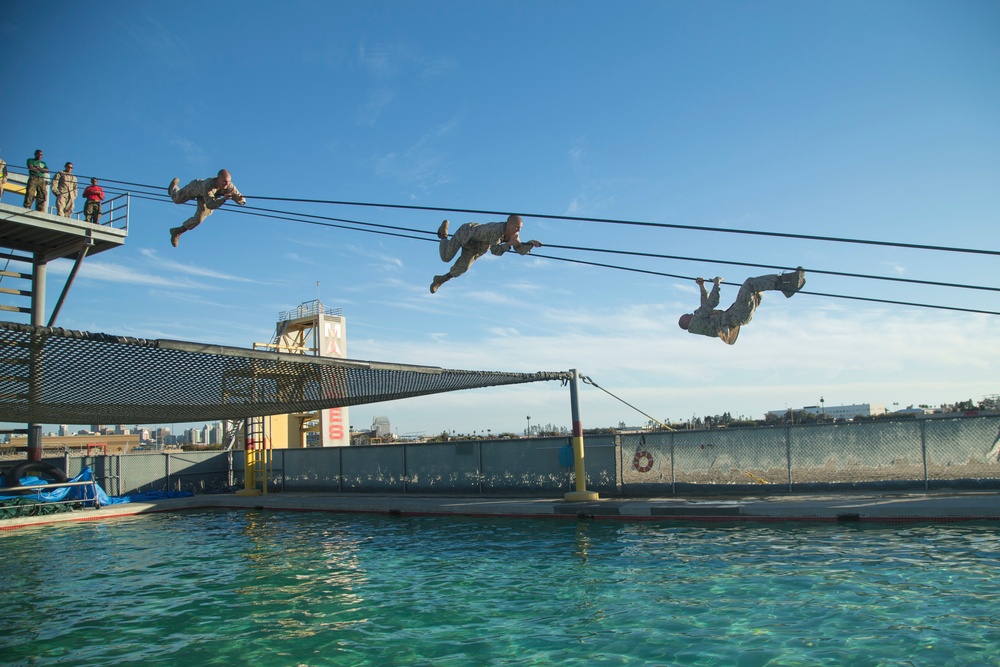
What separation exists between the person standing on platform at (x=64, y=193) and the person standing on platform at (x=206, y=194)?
11.1m

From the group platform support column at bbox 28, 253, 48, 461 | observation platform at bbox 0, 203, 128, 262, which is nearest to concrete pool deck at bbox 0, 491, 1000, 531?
platform support column at bbox 28, 253, 48, 461

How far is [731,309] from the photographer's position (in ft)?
29.5

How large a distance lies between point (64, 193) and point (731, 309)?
54.3ft

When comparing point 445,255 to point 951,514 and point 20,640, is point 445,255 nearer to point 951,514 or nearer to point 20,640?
point 20,640

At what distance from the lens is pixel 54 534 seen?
46.5 ft

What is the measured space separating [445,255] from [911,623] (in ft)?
19.9

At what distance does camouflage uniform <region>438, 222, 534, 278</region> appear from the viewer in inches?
306

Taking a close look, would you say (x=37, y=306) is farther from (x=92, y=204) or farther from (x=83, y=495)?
(x=83, y=495)

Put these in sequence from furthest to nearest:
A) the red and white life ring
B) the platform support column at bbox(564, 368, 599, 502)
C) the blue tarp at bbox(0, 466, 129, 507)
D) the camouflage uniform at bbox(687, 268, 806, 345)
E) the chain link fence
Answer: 1. the blue tarp at bbox(0, 466, 129, 507)
2. the red and white life ring
3. the platform support column at bbox(564, 368, 599, 502)
4. the chain link fence
5. the camouflage uniform at bbox(687, 268, 806, 345)

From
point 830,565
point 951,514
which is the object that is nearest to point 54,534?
point 830,565

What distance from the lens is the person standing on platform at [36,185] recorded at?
15539mm

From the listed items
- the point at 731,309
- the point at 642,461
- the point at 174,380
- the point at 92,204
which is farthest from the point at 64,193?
the point at 731,309

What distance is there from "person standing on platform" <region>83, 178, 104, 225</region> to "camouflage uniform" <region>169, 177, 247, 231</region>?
37.6 ft

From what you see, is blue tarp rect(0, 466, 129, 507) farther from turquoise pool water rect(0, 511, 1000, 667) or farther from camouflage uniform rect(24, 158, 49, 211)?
camouflage uniform rect(24, 158, 49, 211)
